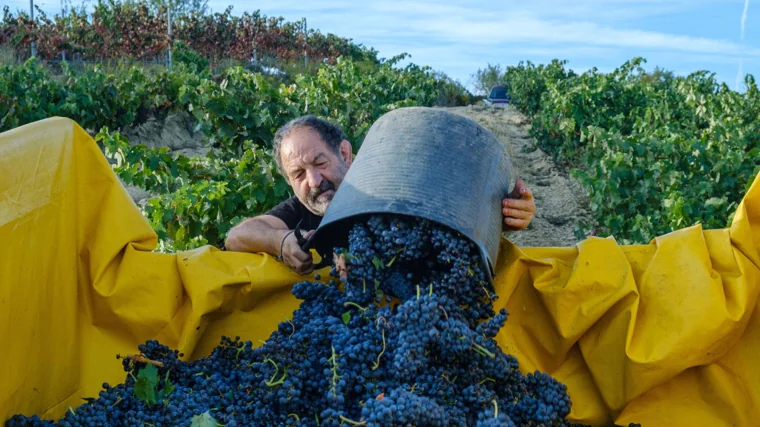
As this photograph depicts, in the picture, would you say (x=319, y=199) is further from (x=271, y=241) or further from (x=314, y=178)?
(x=271, y=241)

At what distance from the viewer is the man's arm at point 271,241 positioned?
8.45 feet

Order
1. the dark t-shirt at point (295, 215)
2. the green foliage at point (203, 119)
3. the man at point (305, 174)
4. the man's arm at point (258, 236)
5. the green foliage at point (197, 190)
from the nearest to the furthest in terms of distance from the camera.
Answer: the man's arm at point (258, 236) → the man at point (305, 174) → the dark t-shirt at point (295, 215) → the green foliage at point (197, 190) → the green foliage at point (203, 119)

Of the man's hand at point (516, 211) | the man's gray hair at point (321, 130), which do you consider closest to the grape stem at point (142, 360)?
the man's hand at point (516, 211)

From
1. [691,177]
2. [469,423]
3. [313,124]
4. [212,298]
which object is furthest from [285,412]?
[691,177]

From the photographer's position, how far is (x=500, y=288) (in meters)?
2.55

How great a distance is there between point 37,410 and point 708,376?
80.8 inches

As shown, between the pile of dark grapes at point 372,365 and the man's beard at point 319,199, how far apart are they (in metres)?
0.86

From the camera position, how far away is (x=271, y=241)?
2.73m

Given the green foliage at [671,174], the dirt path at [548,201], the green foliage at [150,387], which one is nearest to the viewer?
the green foliage at [150,387]

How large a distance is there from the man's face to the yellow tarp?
1.98 ft

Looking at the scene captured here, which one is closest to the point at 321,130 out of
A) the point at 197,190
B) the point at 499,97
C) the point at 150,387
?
the point at 150,387

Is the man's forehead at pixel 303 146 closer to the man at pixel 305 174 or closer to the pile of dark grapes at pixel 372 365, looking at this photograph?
the man at pixel 305 174

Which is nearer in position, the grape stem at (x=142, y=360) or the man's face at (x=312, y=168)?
the grape stem at (x=142, y=360)

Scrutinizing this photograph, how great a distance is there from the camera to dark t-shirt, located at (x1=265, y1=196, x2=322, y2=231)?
3.30 meters
